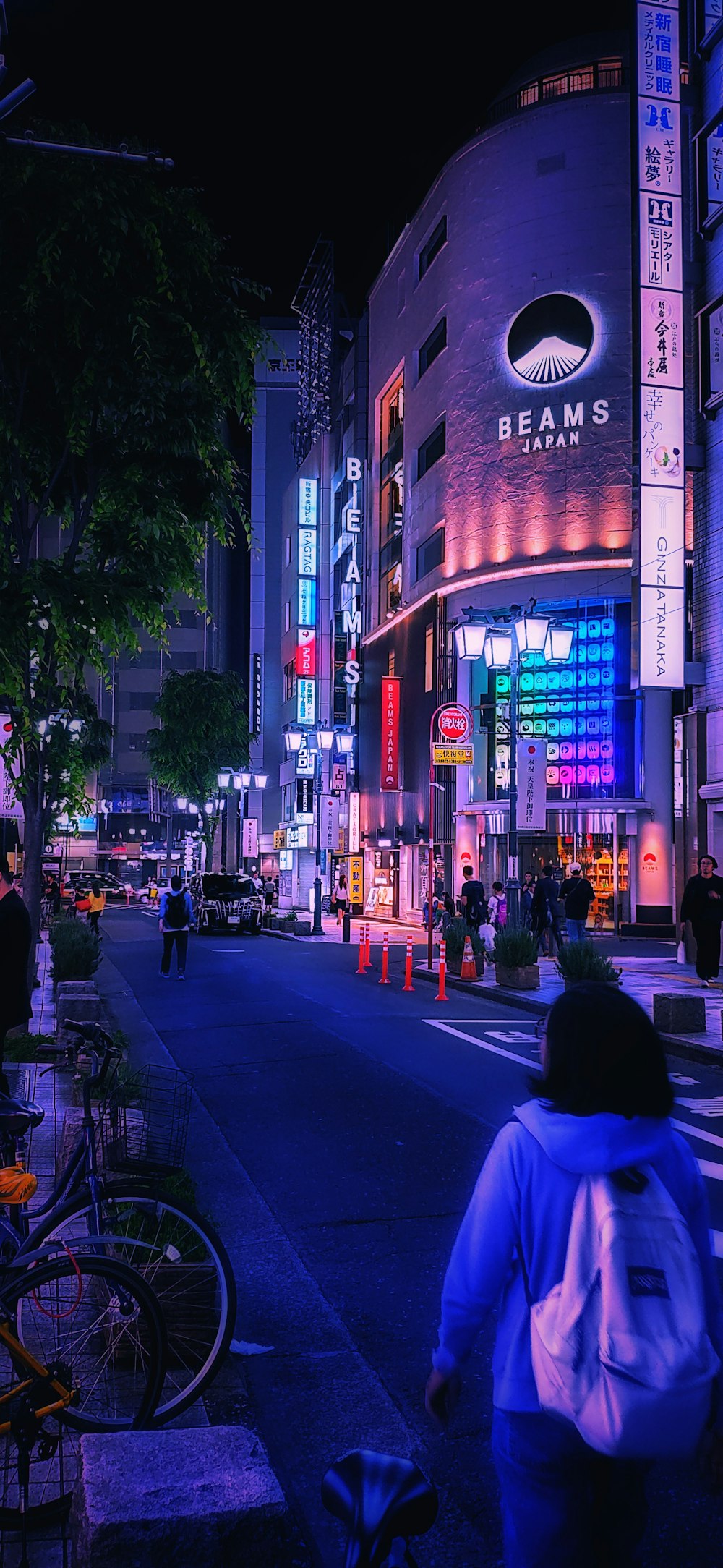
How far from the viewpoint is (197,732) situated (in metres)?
62.3

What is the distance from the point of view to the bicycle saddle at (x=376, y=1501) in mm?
1840

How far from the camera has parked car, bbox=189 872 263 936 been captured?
129 ft

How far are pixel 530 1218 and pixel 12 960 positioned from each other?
4577 millimetres

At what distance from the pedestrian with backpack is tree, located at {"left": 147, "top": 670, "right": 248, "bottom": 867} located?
59.4 metres

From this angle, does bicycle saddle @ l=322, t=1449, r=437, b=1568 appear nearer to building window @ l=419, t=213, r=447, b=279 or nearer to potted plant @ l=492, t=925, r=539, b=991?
Answer: potted plant @ l=492, t=925, r=539, b=991

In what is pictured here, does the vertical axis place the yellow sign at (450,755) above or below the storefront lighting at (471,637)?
below

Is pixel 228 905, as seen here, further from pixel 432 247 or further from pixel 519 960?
pixel 432 247

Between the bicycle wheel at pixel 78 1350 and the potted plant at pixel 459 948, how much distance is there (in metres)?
18.3

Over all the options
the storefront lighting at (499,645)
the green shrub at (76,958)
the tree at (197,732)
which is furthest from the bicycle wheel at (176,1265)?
the tree at (197,732)

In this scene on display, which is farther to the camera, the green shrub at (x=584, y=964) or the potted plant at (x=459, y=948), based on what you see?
the potted plant at (x=459, y=948)

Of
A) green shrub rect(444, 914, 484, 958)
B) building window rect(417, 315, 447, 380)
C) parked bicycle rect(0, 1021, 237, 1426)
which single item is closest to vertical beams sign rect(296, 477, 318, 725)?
building window rect(417, 315, 447, 380)

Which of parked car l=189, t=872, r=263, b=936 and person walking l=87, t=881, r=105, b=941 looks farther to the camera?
parked car l=189, t=872, r=263, b=936

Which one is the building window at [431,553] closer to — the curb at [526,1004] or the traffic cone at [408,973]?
the curb at [526,1004]

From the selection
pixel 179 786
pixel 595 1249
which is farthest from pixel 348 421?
pixel 595 1249
